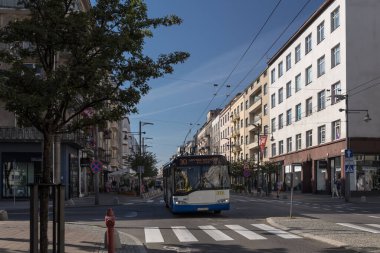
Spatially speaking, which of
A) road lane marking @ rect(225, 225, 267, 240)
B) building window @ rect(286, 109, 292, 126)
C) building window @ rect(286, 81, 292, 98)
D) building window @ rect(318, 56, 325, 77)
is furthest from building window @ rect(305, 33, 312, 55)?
road lane marking @ rect(225, 225, 267, 240)

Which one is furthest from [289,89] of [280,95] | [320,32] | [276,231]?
[276,231]

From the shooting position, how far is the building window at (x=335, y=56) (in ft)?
157

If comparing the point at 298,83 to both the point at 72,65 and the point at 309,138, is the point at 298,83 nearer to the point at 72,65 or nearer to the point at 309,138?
the point at 309,138

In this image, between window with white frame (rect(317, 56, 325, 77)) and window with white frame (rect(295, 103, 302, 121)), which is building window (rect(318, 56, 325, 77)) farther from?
window with white frame (rect(295, 103, 302, 121))

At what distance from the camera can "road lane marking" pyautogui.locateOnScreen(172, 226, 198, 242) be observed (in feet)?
48.4

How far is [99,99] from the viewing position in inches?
380

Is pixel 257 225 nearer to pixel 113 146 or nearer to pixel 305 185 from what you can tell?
pixel 305 185

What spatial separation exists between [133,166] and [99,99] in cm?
5322

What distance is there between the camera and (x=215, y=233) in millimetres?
16141

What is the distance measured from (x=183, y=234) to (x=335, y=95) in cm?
2586

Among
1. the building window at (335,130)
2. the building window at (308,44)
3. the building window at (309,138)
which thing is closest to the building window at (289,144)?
the building window at (309,138)

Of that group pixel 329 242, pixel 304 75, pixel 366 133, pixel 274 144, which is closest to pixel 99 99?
pixel 329 242

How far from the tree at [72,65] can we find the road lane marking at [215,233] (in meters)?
6.04

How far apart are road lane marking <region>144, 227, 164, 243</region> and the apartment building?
2454 centimetres
